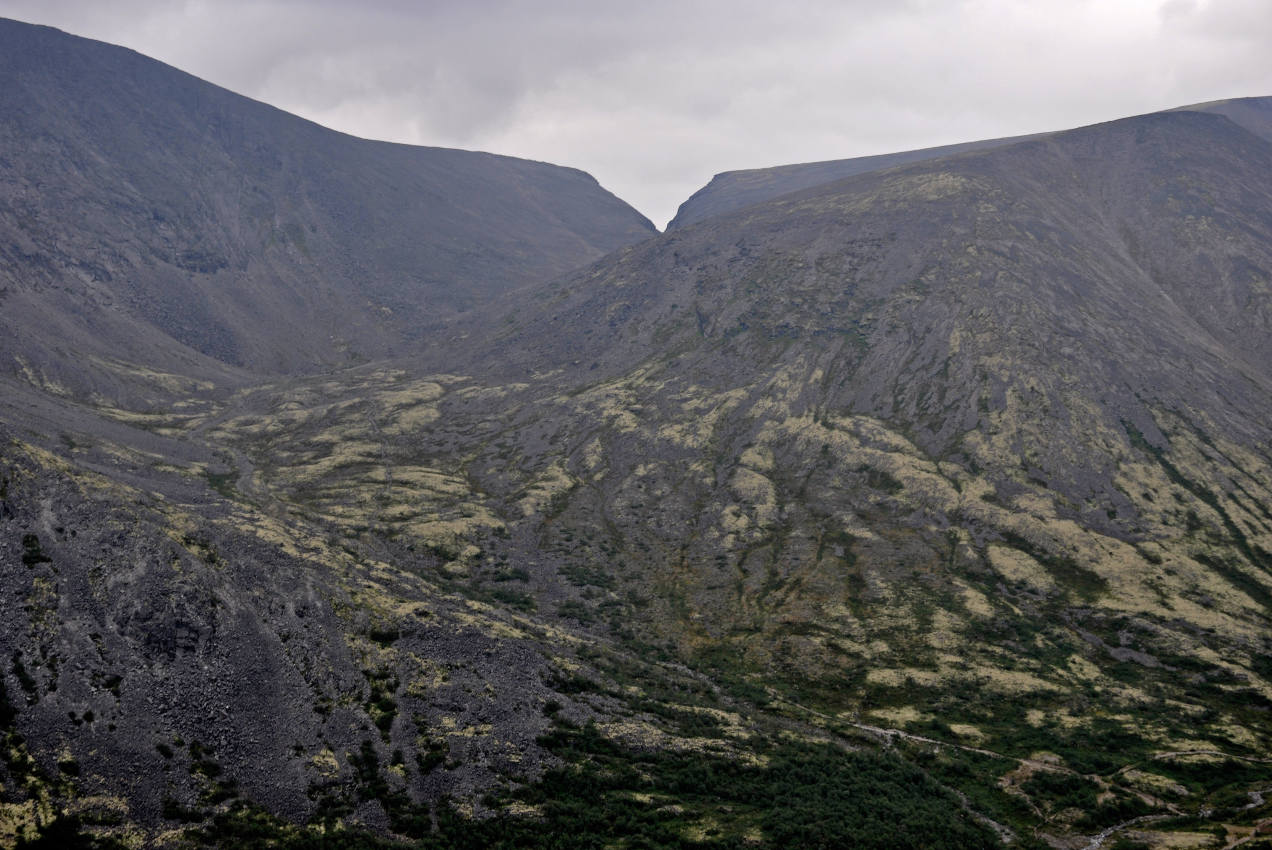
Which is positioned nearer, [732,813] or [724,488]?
[732,813]

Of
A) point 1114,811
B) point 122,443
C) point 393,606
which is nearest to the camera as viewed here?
point 1114,811

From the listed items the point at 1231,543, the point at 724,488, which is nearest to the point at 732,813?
the point at 724,488

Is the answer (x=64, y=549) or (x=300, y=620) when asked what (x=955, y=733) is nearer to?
(x=300, y=620)

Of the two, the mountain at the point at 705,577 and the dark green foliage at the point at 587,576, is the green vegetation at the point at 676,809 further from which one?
the dark green foliage at the point at 587,576

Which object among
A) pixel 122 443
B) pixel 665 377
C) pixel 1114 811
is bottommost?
pixel 1114 811

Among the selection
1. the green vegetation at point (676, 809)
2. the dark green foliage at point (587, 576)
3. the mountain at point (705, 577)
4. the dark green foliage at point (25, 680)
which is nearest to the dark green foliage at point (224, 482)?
the mountain at point (705, 577)

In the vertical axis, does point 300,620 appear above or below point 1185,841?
above

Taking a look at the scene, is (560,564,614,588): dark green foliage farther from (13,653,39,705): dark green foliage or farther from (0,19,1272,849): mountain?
(13,653,39,705): dark green foliage

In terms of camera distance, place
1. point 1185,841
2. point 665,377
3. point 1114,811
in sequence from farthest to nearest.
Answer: point 665,377 < point 1114,811 < point 1185,841

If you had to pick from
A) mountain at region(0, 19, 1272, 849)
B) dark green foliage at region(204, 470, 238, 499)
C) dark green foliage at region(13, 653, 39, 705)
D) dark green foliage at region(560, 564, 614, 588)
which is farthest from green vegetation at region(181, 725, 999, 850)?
dark green foliage at region(204, 470, 238, 499)
